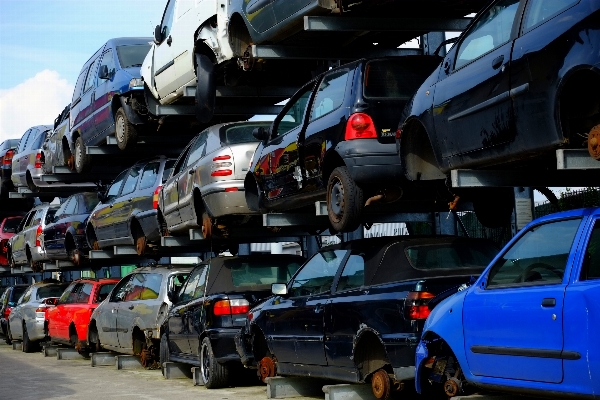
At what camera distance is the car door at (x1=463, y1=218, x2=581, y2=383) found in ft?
21.9

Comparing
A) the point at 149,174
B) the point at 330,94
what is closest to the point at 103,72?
the point at 149,174


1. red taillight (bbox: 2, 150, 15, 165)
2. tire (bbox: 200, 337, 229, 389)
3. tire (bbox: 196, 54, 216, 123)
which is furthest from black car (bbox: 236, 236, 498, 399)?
red taillight (bbox: 2, 150, 15, 165)

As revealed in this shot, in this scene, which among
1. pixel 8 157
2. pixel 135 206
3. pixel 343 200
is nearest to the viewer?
pixel 343 200

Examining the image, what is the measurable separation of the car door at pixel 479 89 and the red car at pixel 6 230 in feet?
96.5

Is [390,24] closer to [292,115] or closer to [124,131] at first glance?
[292,115]

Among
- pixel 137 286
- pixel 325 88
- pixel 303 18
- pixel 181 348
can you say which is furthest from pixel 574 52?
pixel 137 286

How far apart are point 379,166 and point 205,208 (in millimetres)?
5461

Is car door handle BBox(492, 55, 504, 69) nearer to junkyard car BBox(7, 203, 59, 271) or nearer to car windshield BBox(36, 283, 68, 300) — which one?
car windshield BBox(36, 283, 68, 300)

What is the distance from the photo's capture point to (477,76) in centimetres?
849

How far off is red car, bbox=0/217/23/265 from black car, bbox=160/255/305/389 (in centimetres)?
2365

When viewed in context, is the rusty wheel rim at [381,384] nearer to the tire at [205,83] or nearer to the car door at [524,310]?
the car door at [524,310]

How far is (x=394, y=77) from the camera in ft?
36.0

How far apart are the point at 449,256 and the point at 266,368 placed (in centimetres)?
299

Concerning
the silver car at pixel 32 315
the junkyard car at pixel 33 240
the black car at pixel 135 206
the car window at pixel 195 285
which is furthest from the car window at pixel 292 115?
the junkyard car at pixel 33 240
